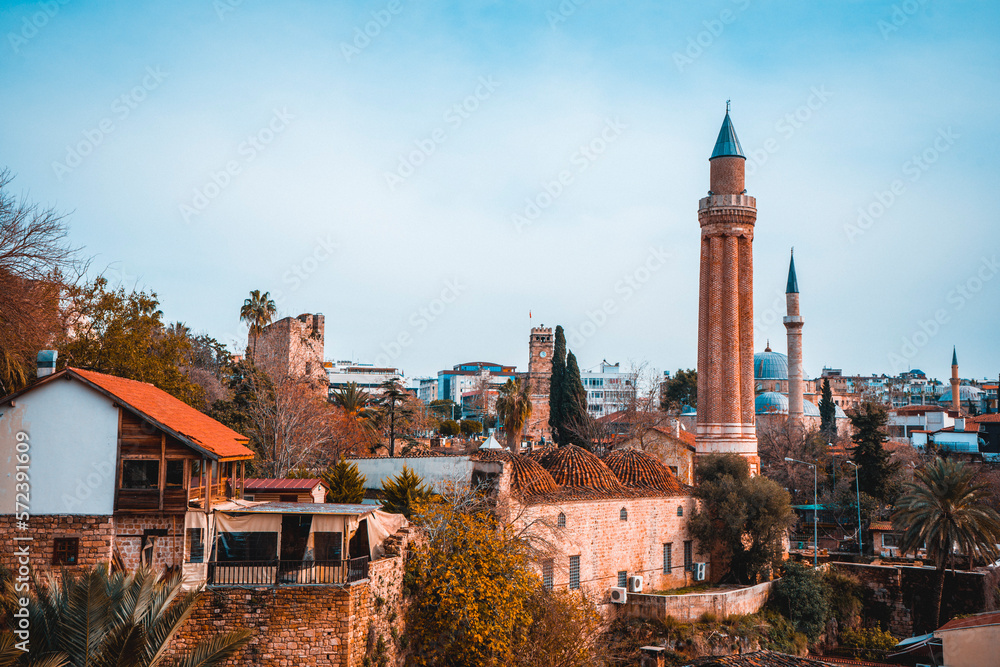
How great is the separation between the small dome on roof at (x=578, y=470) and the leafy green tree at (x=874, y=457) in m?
22.4

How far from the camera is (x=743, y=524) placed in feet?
103

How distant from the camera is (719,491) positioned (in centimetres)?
3212

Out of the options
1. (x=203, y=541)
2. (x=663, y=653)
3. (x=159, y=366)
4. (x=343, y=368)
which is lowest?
(x=663, y=653)

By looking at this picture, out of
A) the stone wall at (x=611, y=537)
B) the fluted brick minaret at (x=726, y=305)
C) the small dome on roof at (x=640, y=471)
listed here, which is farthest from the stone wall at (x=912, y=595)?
the small dome on roof at (x=640, y=471)

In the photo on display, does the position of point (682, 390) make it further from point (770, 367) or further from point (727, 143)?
point (727, 143)

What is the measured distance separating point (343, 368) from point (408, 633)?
129 metres

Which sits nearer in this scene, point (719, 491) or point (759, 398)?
point (719, 491)

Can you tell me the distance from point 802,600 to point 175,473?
2373 cm

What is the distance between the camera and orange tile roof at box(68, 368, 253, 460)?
55.8 ft

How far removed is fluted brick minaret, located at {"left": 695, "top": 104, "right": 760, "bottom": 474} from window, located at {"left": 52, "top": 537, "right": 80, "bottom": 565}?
28.9 meters

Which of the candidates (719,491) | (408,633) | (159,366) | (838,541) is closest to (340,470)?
(408,633)

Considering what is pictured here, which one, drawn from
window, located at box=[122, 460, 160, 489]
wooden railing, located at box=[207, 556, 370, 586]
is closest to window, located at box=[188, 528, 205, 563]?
wooden railing, located at box=[207, 556, 370, 586]

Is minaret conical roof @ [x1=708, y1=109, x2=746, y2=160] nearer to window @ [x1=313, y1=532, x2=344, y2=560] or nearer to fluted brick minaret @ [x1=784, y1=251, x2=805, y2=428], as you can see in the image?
window @ [x1=313, y1=532, x2=344, y2=560]

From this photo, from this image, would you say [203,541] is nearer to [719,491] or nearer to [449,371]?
[719,491]
